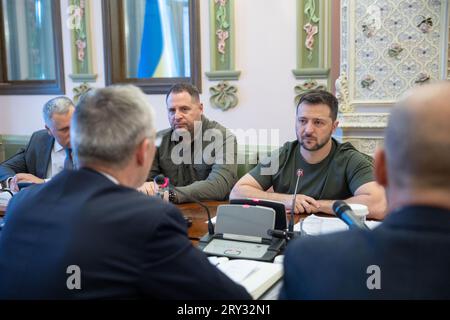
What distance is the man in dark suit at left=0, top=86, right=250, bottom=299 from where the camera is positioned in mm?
885

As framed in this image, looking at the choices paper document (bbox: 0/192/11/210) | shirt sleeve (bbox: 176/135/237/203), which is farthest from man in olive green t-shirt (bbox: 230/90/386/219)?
paper document (bbox: 0/192/11/210)

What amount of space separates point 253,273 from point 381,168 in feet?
1.76

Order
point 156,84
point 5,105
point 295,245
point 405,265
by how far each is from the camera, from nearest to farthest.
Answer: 1. point 405,265
2. point 295,245
3. point 156,84
4. point 5,105

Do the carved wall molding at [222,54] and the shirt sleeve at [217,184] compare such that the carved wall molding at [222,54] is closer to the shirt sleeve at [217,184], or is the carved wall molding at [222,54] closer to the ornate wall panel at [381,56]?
the ornate wall panel at [381,56]

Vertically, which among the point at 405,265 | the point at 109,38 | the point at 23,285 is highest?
the point at 109,38

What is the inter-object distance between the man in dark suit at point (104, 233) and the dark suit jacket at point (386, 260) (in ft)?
0.82

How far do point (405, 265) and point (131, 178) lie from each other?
0.63 m

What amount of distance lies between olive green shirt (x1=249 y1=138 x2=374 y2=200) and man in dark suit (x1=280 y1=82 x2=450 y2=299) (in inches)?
51.3

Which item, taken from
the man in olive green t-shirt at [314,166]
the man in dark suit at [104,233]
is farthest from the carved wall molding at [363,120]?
the man in dark suit at [104,233]

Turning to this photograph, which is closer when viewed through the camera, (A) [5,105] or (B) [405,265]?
(B) [405,265]

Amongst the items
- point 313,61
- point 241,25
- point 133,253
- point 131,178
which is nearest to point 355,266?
point 133,253

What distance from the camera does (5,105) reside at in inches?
181

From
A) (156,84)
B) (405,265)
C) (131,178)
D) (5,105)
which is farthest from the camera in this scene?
(5,105)

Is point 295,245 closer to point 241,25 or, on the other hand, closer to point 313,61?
point 313,61
